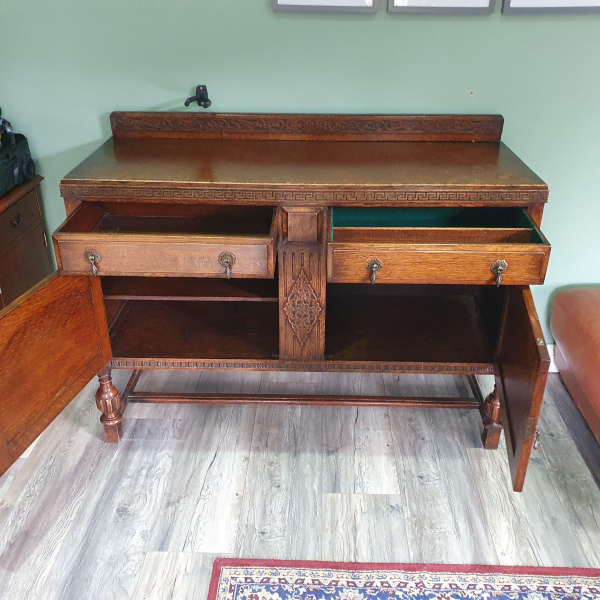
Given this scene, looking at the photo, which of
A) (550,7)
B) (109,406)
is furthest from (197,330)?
(550,7)

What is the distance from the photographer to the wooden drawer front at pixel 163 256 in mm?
1463

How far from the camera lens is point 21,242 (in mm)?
1920

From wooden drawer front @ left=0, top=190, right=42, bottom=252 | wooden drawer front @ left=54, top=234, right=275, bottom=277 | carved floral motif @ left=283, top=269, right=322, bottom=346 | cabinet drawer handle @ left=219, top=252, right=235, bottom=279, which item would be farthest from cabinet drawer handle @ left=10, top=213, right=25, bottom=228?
carved floral motif @ left=283, top=269, right=322, bottom=346

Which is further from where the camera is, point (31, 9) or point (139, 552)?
point (31, 9)

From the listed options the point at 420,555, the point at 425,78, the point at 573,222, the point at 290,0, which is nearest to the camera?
the point at 420,555

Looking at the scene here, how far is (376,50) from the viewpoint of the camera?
1.81 m

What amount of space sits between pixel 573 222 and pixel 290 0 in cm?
119

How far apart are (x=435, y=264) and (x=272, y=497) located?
2.64 ft

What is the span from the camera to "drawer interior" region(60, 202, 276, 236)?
1.82m

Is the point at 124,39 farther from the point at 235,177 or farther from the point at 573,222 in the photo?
the point at 573,222

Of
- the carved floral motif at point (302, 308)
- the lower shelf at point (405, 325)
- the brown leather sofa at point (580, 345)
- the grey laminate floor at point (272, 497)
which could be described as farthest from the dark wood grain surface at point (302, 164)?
the grey laminate floor at point (272, 497)

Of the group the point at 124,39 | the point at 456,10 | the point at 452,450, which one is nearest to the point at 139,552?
the point at 452,450

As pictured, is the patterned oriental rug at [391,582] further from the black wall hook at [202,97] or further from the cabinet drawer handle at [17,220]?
the black wall hook at [202,97]

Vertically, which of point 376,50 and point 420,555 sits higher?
point 376,50
